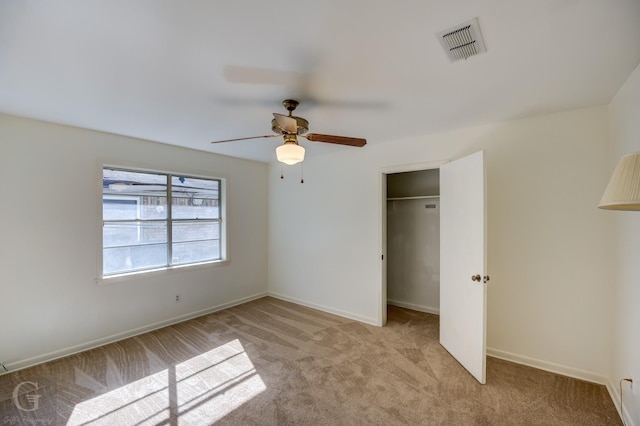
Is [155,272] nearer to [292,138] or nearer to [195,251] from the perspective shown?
[195,251]

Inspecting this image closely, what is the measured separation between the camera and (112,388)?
2.33 metres

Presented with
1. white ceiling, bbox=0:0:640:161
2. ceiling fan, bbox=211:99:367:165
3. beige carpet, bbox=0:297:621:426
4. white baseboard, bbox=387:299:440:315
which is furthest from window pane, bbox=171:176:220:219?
white baseboard, bbox=387:299:440:315

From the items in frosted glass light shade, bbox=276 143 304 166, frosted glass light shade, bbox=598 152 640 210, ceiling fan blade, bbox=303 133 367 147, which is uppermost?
ceiling fan blade, bbox=303 133 367 147

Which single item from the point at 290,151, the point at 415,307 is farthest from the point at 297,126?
the point at 415,307

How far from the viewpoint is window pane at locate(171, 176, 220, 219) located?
154 inches

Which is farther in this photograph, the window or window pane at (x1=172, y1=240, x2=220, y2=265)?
window pane at (x1=172, y1=240, x2=220, y2=265)

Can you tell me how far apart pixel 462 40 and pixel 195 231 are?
3.98 metres

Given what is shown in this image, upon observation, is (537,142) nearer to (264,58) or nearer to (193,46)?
(264,58)

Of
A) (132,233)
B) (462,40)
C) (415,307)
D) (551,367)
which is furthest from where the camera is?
(415,307)

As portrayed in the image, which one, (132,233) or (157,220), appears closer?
(132,233)

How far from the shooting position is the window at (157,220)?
3311mm

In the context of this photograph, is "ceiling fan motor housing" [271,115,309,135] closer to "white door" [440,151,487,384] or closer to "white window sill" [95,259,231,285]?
"white door" [440,151,487,384]

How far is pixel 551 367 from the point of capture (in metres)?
2.55

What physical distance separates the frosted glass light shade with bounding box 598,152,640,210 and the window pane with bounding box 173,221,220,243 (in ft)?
14.1
